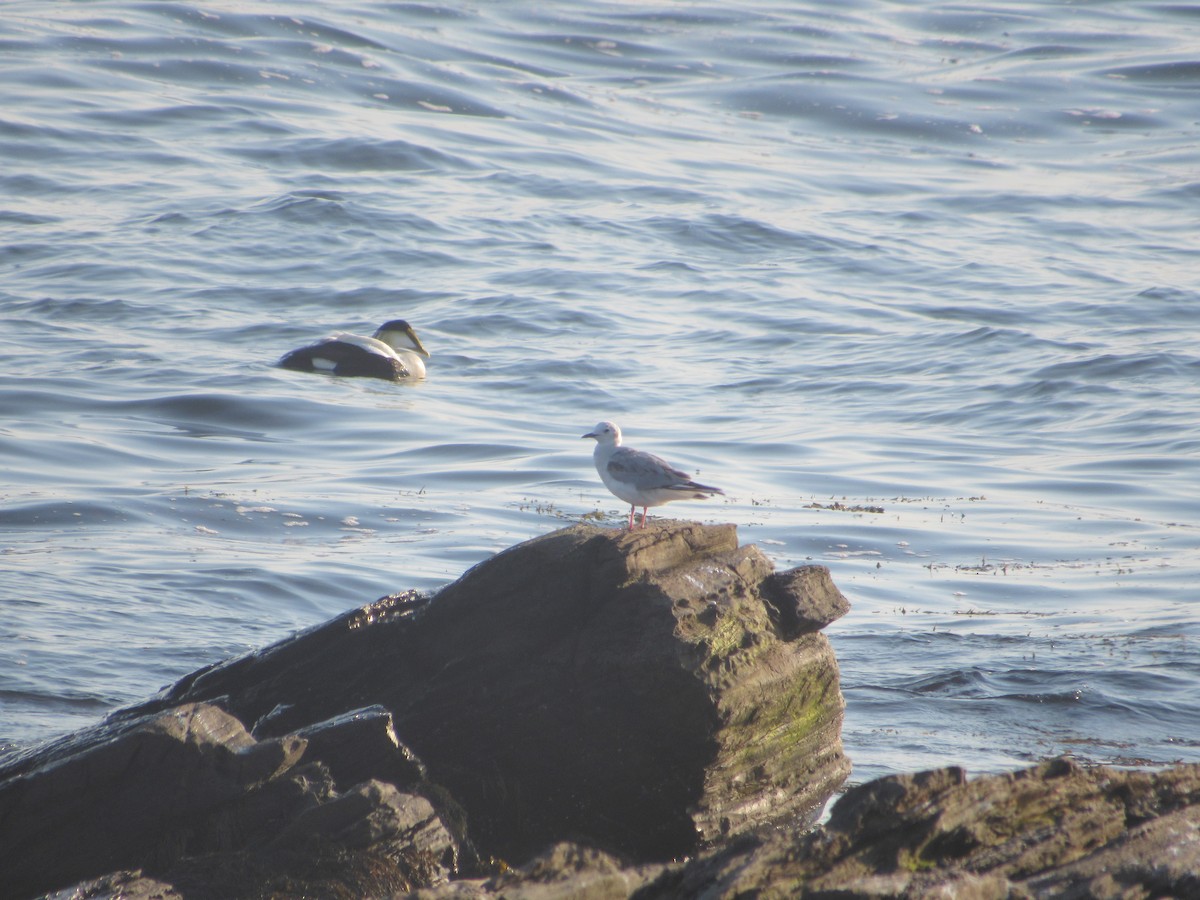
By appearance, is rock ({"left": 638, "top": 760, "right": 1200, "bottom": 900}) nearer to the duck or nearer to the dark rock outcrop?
the dark rock outcrop

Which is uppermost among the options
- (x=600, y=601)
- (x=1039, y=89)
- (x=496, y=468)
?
(x=1039, y=89)

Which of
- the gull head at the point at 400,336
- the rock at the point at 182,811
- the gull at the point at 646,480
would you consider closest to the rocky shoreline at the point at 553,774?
the rock at the point at 182,811

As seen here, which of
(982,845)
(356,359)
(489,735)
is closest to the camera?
(982,845)

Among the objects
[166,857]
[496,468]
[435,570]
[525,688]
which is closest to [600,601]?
[525,688]

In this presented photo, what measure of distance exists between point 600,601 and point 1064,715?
13.1 feet

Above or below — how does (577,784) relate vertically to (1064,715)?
above

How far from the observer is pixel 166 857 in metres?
5.61

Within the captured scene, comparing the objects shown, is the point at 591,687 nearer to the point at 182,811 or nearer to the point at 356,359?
the point at 182,811

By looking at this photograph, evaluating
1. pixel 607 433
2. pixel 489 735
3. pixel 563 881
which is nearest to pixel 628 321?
pixel 607 433

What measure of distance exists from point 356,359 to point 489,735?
16.0m

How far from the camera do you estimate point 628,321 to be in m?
25.7

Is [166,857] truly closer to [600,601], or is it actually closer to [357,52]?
[600,601]

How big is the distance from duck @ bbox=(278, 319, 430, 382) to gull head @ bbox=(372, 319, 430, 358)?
416 mm

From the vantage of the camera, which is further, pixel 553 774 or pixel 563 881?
pixel 553 774
